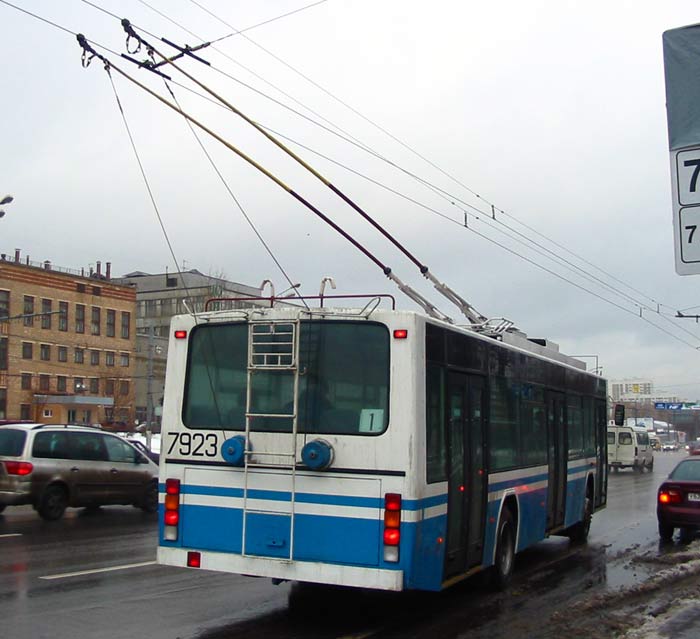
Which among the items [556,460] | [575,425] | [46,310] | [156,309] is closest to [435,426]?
[556,460]

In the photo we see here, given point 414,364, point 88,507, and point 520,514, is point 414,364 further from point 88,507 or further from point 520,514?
point 88,507

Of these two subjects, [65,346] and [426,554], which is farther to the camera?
[65,346]

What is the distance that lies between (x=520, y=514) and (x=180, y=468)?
4435 millimetres

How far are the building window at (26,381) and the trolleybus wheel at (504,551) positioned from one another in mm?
60302

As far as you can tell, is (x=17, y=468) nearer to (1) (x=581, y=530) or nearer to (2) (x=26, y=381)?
(1) (x=581, y=530)

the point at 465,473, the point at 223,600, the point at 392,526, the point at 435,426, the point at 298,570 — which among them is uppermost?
the point at 435,426

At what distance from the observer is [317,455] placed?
25.9 ft

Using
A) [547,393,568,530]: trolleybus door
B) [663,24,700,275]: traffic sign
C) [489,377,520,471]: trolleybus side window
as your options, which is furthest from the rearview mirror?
[663,24,700,275]: traffic sign

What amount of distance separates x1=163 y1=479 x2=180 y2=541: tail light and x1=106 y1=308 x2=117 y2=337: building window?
66819 mm

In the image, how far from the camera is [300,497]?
7973 millimetres

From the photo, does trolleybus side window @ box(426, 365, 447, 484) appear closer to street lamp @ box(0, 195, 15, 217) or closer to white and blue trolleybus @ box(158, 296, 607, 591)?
white and blue trolleybus @ box(158, 296, 607, 591)

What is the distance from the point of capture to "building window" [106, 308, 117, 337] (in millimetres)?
73188

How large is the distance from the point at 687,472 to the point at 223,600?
9.56 meters

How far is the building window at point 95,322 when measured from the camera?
71562mm
